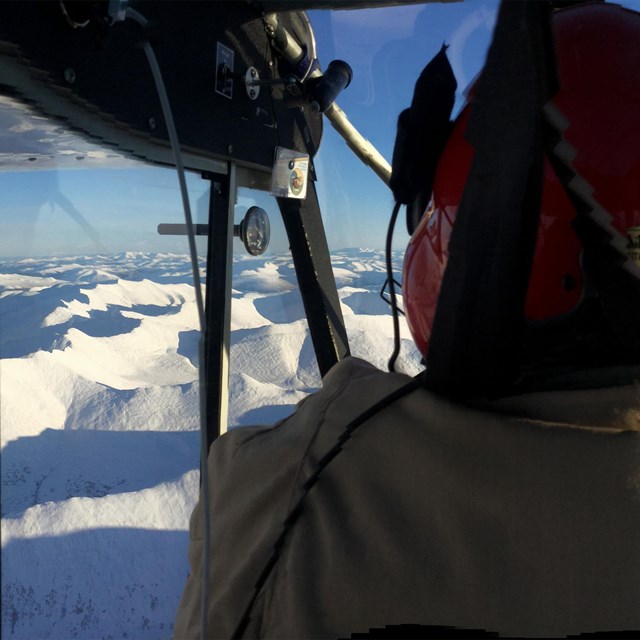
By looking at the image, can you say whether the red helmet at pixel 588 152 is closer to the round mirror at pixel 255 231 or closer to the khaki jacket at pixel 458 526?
the khaki jacket at pixel 458 526

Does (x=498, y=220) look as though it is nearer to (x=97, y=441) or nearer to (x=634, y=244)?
(x=634, y=244)

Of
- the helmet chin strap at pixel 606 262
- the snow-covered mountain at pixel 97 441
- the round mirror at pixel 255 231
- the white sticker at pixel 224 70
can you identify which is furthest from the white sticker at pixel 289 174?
the helmet chin strap at pixel 606 262

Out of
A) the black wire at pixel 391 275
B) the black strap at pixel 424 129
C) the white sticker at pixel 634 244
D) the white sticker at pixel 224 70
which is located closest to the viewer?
the white sticker at pixel 634 244

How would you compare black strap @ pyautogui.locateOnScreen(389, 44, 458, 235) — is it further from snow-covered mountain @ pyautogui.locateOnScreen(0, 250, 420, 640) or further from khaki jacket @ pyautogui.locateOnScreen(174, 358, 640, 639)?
snow-covered mountain @ pyautogui.locateOnScreen(0, 250, 420, 640)

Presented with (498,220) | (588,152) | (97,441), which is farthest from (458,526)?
(97,441)

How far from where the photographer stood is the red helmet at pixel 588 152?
2.04 ft

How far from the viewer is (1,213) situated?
107 cm

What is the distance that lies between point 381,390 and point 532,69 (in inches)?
12.9

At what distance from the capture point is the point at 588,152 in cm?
62

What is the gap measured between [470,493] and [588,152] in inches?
15.4

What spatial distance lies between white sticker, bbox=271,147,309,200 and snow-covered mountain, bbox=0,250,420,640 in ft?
1.35

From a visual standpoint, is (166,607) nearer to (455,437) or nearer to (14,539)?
(14,539)

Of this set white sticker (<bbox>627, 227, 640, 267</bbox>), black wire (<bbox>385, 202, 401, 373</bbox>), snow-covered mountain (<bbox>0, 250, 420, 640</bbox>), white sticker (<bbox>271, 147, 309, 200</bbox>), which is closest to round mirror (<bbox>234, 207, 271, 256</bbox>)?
white sticker (<bbox>271, 147, 309, 200</bbox>)

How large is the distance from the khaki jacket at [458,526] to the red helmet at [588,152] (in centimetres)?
15
